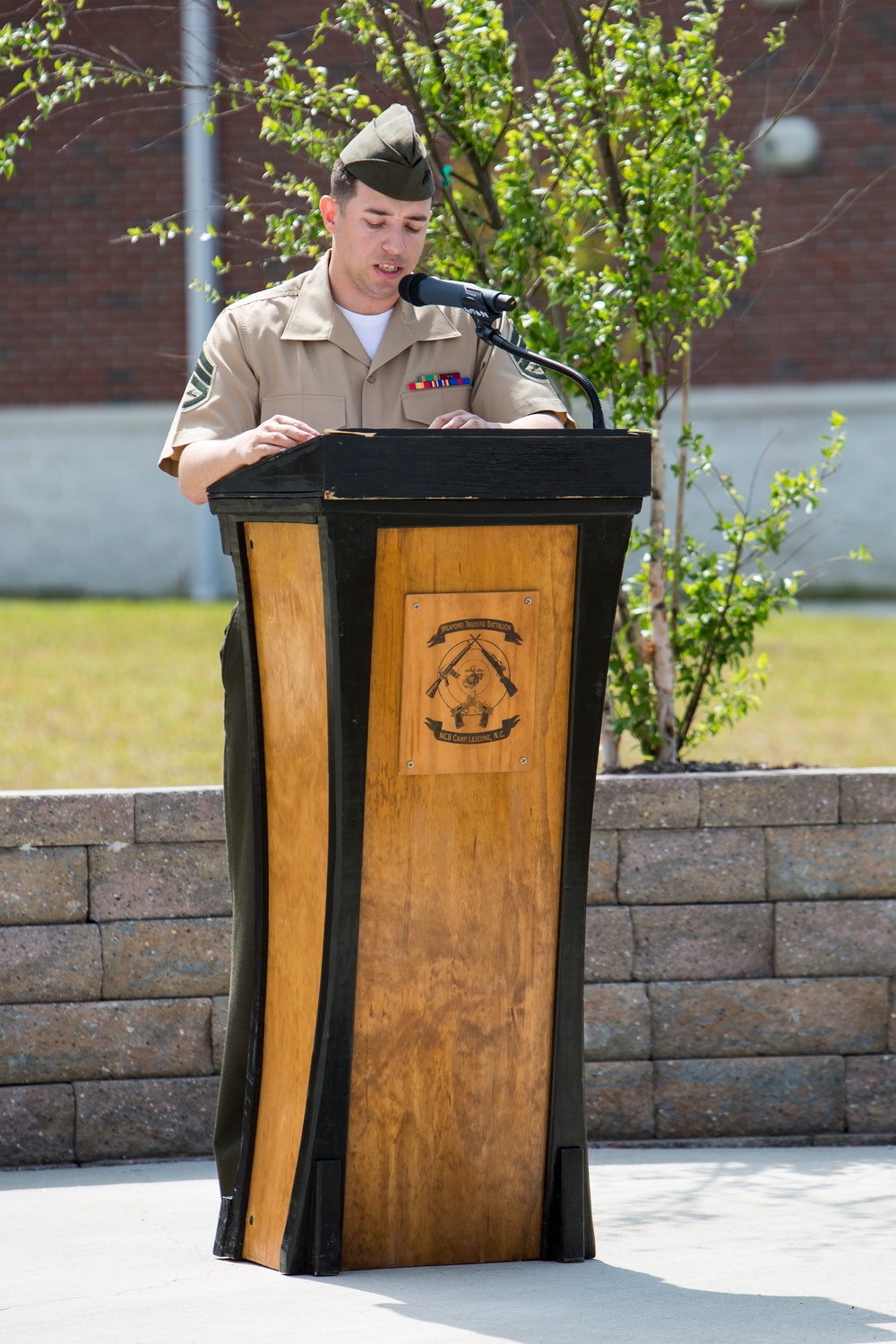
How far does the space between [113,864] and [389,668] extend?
1492 millimetres

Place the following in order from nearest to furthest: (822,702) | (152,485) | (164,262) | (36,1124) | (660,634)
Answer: (36,1124) < (660,634) < (822,702) < (164,262) < (152,485)

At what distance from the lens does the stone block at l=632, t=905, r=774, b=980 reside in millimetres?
3951

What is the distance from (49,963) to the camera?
149 inches

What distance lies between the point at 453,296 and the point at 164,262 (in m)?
10.7

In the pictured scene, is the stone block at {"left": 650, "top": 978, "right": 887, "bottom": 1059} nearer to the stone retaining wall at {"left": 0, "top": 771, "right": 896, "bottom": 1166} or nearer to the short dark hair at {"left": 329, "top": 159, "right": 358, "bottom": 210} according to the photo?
the stone retaining wall at {"left": 0, "top": 771, "right": 896, "bottom": 1166}

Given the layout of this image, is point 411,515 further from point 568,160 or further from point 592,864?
point 568,160

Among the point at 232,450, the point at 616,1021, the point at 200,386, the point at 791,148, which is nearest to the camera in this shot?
the point at 232,450

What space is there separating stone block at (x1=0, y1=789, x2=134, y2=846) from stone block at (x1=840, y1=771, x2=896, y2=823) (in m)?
1.72

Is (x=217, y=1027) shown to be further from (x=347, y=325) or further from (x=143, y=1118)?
(x=347, y=325)

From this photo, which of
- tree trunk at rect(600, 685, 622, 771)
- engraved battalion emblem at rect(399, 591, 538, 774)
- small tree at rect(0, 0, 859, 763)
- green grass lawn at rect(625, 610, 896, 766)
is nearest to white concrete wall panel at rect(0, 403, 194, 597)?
green grass lawn at rect(625, 610, 896, 766)

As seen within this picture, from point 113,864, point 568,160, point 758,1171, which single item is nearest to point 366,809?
point 113,864

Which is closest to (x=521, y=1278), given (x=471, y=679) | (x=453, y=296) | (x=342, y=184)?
(x=471, y=679)

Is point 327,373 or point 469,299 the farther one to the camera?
point 327,373

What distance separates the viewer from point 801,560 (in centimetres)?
1254
